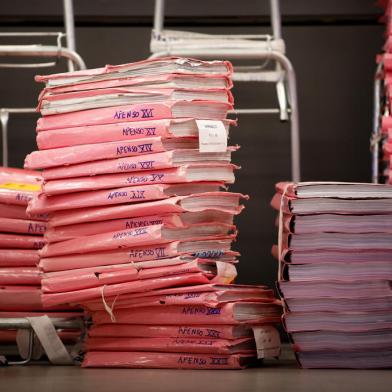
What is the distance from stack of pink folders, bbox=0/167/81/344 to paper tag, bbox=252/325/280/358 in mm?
851

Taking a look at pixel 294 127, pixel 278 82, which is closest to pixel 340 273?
pixel 294 127

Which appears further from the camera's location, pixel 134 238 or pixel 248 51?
pixel 248 51

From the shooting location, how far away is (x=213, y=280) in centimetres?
308

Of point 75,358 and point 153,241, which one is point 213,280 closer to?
point 153,241

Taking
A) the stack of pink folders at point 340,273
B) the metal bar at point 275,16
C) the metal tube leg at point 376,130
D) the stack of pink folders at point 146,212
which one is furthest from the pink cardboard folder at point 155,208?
the metal bar at point 275,16

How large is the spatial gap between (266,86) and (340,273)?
5.57 feet

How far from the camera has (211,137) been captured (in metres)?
3.05

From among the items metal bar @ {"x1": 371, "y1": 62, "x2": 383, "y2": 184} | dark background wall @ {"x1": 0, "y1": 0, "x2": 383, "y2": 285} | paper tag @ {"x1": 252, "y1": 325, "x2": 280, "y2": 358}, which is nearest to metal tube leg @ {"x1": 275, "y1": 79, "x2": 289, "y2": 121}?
metal bar @ {"x1": 371, "y1": 62, "x2": 383, "y2": 184}

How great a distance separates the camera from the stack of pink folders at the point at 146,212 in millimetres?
3049

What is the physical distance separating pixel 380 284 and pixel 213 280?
0.48 metres

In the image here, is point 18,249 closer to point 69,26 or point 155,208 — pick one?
point 155,208

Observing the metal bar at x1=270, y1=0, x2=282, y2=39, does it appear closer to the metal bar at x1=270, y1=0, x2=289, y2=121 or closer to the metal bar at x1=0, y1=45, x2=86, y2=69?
the metal bar at x1=270, y1=0, x2=289, y2=121

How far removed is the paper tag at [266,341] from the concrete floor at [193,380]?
0.16 feet

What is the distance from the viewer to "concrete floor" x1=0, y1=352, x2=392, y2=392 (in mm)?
2525
